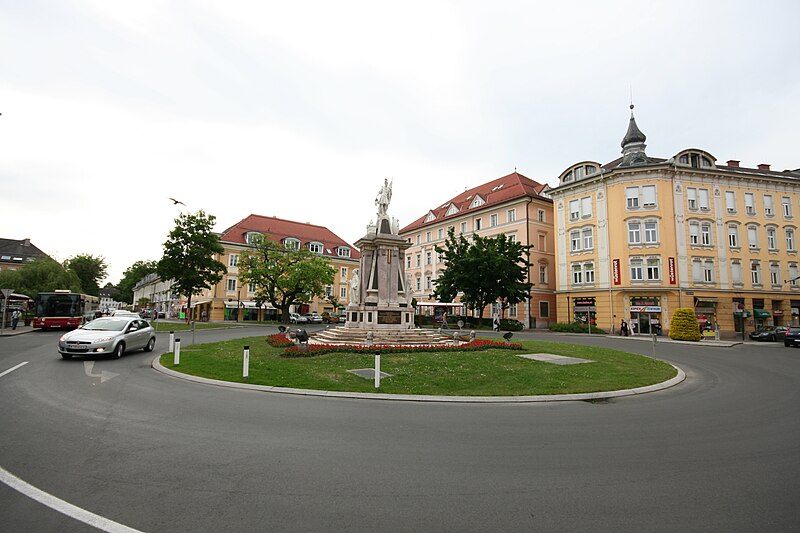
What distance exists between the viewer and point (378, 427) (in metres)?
6.93

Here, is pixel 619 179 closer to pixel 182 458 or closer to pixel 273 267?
pixel 273 267

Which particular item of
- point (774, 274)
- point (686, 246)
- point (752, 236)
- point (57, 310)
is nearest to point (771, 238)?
point (752, 236)

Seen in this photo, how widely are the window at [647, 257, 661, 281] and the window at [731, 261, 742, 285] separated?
7.87 metres

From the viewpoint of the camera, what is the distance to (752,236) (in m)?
40.1

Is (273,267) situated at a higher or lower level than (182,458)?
higher

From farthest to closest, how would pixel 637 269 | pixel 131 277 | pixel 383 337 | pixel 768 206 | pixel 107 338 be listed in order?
pixel 131 277 → pixel 768 206 → pixel 637 269 → pixel 383 337 → pixel 107 338

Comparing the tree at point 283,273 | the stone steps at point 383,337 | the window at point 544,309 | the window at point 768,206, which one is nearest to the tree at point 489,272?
the window at point 544,309

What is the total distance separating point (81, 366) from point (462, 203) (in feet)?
170

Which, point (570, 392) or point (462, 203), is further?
point (462, 203)

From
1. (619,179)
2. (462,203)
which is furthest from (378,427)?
(462,203)

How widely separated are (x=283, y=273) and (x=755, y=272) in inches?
1876

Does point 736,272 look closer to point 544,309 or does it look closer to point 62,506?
point 544,309

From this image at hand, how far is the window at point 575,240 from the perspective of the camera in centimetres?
4269

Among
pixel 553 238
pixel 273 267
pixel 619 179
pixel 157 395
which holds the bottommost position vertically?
pixel 157 395
